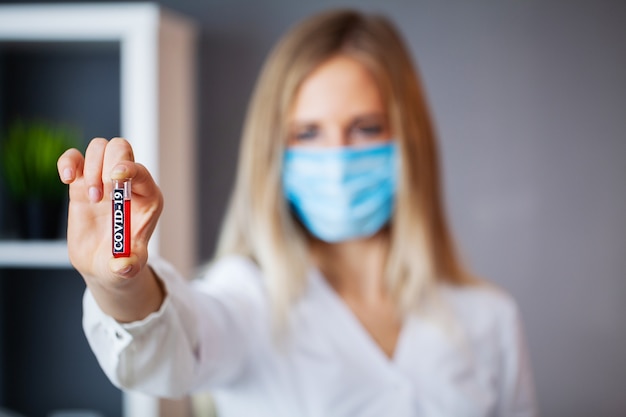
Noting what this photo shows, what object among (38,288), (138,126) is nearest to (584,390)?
(138,126)

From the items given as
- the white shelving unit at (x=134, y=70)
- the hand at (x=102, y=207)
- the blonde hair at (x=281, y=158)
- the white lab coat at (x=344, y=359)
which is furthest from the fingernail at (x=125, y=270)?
the white shelving unit at (x=134, y=70)

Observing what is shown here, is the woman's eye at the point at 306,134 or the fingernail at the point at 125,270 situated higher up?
the woman's eye at the point at 306,134

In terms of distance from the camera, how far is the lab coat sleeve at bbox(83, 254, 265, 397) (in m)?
0.75

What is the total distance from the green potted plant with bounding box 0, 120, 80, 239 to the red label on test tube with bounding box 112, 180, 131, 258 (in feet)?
3.85

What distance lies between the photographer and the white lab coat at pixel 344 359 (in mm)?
1129

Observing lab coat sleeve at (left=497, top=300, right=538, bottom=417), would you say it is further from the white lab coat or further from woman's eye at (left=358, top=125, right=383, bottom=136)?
woman's eye at (left=358, top=125, right=383, bottom=136)

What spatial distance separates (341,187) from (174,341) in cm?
49

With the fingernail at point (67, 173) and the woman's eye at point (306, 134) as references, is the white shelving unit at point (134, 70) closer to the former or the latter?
the woman's eye at point (306, 134)

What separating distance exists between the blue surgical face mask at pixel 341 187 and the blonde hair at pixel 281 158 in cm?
2

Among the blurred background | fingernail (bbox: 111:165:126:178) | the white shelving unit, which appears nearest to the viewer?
fingernail (bbox: 111:165:126:178)

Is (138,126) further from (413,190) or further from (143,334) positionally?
(143,334)

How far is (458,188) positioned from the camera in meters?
1.98

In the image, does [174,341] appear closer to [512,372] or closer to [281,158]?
[281,158]

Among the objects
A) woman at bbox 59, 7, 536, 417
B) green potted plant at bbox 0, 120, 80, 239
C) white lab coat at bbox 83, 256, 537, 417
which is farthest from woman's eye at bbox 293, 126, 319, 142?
green potted plant at bbox 0, 120, 80, 239
